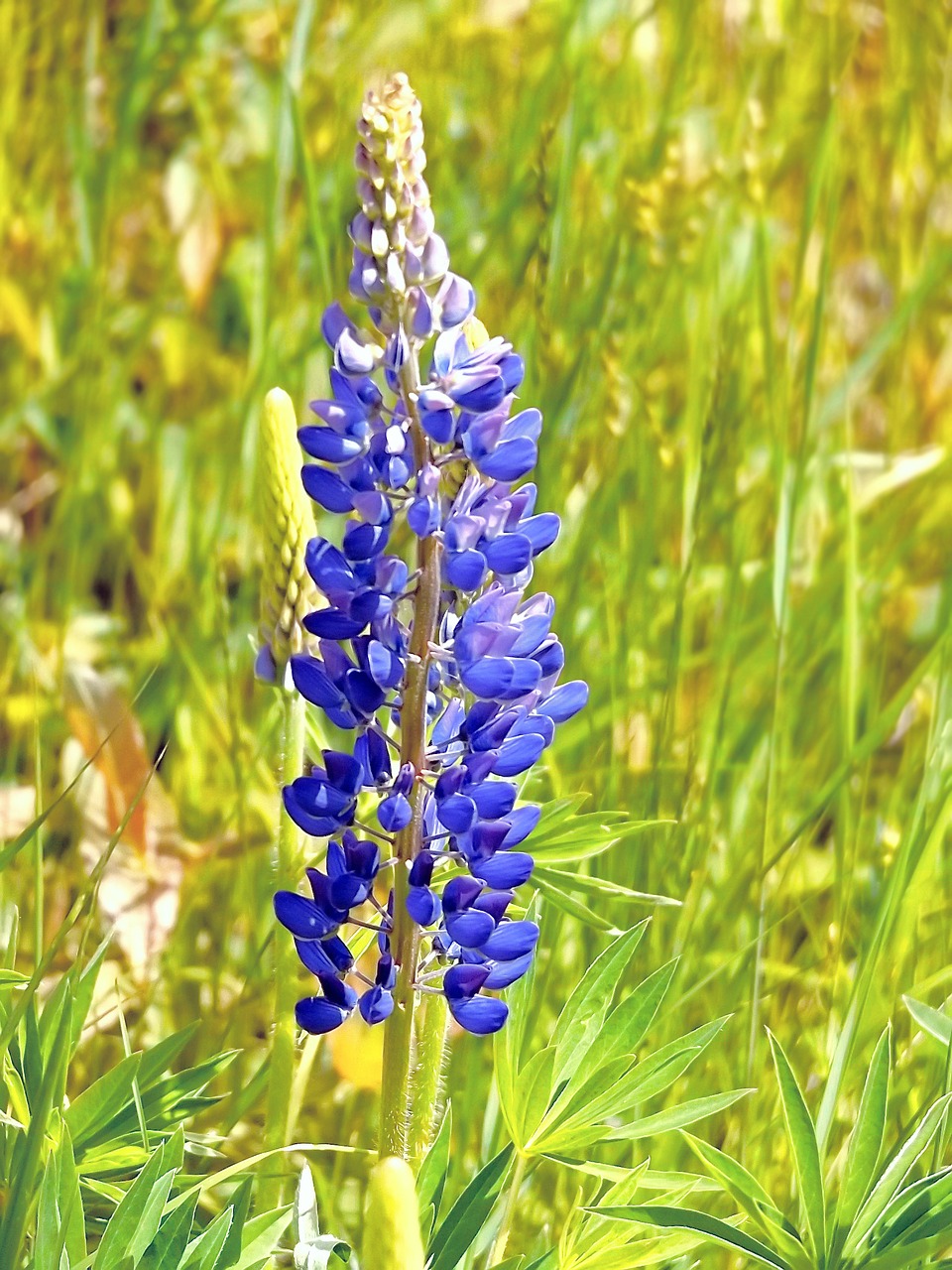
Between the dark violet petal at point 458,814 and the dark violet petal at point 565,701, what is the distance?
0.55 feet

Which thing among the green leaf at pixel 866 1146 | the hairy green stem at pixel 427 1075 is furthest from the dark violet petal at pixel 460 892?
the green leaf at pixel 866 1146

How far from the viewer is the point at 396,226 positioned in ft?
4.55

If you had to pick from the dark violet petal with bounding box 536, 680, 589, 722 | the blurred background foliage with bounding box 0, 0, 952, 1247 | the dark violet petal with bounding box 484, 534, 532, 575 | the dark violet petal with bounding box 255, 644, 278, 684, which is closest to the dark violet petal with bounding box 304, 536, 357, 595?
the dark violet petal with bounding box 484, 534, 532, 575

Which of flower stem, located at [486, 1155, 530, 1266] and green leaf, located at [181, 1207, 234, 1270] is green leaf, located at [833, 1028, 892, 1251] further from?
green leaf, located at [181, 1207, 234, 1270]

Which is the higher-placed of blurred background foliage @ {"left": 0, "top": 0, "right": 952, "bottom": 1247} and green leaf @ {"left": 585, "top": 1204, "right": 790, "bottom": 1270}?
blurred background foliage @ {"left": 0, "top": 0, "right": 952, "bottom": 1247}

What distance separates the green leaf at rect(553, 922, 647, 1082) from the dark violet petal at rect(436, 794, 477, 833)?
275 mm

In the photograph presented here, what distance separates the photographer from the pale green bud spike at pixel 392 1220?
1.17 metres

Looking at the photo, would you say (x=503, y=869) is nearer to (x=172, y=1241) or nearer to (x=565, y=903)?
(x=565, y=903)

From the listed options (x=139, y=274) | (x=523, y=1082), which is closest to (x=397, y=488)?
(x=523, y=1082)

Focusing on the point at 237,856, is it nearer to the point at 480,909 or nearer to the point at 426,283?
the point at 480,909

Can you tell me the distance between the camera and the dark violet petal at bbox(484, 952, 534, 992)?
1457mm

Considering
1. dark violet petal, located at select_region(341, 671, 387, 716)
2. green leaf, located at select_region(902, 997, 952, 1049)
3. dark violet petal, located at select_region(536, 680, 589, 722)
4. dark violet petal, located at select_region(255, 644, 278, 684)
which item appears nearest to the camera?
dark violet petal, located at select_region(341, 671, 387, 716)

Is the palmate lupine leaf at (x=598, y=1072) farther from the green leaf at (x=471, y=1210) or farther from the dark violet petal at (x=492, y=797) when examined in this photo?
the dark violet petal at (x=492, y=797)

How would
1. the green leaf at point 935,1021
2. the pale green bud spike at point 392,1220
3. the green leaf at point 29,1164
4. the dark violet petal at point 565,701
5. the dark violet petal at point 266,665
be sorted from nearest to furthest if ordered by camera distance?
the pale green bud spike at point 392,1220 → the green leaf at point 29,1164 → the dark violet petal at point 565,701 → the green leaf at point 935,1021 → the dark violet petal at point 266,665
